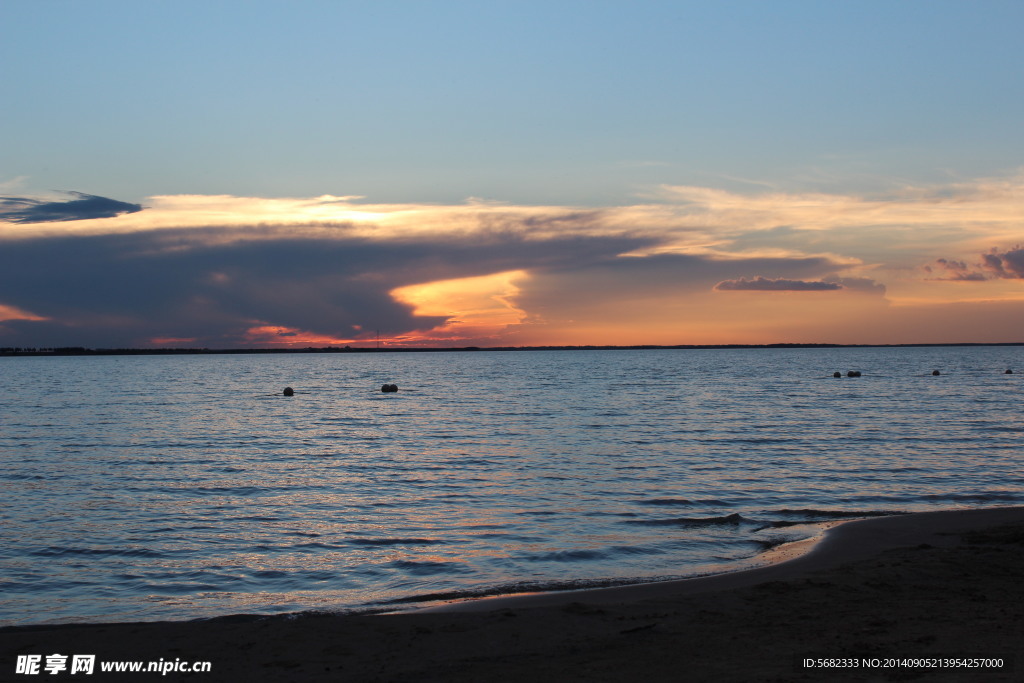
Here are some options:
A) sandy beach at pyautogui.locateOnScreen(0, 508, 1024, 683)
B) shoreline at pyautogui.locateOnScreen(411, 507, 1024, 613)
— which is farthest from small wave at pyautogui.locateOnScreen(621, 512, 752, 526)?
sandy beach at pyautogui.locateOnScreen(0, 508, 1024, 683)

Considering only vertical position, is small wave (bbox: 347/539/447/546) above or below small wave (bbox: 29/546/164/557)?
below

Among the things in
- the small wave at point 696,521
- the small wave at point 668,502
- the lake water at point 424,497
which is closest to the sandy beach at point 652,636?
the lake water at point 424,497

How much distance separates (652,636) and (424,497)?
1301 cm

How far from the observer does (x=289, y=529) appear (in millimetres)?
17828

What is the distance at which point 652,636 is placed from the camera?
963cm

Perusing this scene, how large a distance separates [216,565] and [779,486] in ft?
53.1

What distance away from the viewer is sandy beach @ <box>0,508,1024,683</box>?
8.35m

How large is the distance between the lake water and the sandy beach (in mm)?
1614

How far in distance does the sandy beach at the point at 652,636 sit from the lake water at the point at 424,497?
161 centimetres

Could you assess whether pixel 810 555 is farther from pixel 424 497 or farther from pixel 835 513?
pixel 424 497

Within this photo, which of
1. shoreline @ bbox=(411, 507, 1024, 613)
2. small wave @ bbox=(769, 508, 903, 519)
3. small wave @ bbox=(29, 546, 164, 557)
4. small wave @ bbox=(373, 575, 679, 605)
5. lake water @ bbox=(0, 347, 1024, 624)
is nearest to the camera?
shoreline @ bbox=(411, 507, 1024, 613)

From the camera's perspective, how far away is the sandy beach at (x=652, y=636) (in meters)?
8.35

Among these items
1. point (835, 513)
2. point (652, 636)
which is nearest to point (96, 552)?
point (652, 636)

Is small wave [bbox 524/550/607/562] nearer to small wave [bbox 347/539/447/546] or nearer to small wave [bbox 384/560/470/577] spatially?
small wave [bbox 384/560/470/577]
